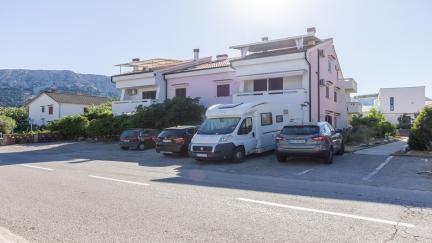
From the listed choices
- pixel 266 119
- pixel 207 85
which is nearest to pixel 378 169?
pixel 266 119

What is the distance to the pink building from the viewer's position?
29547 millimetres

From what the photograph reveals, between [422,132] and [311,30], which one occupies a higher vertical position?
[311,30]

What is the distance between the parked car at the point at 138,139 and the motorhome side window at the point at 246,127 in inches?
358

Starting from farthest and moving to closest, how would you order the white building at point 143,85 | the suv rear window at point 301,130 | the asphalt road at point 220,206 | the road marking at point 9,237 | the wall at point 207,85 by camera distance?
the white building at point 143,85
the wall at point 207,85
the suv rear window at point 301,130
the asphalt road at point 220,206
the road marking at point 9,237

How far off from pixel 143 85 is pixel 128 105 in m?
2.14


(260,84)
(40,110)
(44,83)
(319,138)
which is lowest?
(319,138)

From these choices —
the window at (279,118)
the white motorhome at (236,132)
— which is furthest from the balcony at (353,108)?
the white motorhome at (236,132)

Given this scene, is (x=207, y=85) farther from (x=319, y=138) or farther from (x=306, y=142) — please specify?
(x=319, y=138)

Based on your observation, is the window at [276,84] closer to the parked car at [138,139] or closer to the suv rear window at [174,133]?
the parked car at [138,139]

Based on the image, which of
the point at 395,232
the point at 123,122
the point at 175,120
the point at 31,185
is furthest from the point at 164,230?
the point at 123,122

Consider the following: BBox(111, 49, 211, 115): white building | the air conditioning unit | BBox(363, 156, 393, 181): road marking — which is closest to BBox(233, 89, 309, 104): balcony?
BBox(363, 156, 393, 181): road marking

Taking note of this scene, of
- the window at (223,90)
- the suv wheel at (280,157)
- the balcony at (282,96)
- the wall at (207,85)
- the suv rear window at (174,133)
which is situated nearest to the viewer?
the suv wheel at (280,157)

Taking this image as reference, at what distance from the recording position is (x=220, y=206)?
762cm

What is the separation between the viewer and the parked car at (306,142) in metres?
14.6
